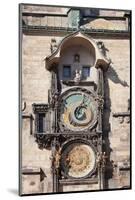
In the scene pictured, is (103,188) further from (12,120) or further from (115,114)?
(12,120)

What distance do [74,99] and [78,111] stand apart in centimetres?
9

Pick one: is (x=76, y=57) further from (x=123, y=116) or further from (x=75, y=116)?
(x=123, y=116)

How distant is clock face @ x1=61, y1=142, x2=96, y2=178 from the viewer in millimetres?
4590

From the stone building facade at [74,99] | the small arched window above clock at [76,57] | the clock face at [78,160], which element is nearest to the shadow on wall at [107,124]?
the stone building facade at [74,99]

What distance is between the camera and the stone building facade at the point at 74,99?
448 cm

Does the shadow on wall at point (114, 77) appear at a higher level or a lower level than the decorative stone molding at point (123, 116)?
higher

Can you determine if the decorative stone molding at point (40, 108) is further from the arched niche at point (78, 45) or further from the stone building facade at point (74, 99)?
the arched niche at point (78, 45)

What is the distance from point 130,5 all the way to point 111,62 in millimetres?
442

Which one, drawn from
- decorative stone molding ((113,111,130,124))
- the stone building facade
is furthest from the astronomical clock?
decorative stone molding ((113,111,130,124))

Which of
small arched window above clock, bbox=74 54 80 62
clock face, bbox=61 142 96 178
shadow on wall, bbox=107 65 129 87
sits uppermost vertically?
small arched window above clock, bbox=74 54 80 62

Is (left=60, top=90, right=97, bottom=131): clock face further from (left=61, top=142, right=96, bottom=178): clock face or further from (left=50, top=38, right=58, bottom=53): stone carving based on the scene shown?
(left=50, top=38, right=58, bottom=53): stone carving

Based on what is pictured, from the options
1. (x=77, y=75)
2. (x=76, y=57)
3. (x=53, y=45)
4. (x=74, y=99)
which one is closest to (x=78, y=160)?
(x=74, y=99)

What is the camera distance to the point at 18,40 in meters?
4.38

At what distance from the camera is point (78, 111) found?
461 cm
